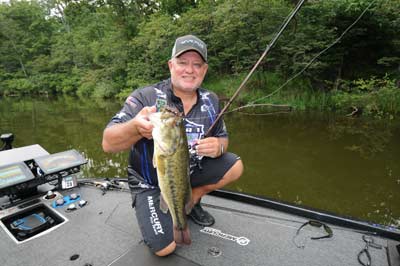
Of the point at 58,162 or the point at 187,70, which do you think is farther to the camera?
the point at 58,162

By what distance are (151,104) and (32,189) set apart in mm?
1735

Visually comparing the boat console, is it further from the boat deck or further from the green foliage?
the green foliage

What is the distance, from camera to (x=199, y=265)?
6.48ft

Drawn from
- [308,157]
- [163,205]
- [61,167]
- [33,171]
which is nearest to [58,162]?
[61,167]

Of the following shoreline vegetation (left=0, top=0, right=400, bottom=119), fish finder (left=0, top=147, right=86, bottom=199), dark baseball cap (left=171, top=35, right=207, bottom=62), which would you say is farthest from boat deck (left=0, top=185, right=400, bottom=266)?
shoreline vegetation (left=0, top=0, right=400, bottom=119)

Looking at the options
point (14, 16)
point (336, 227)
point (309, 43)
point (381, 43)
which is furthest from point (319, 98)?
point (14, 16)

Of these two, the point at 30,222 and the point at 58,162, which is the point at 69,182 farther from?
the point at 30,222

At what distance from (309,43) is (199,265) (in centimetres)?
1223

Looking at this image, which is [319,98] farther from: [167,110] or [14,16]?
[14,16]

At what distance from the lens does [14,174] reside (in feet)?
8.55

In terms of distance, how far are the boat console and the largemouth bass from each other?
1259mm

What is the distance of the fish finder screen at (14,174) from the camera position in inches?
98.5

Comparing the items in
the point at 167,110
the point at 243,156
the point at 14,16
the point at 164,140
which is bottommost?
the point at 243,156

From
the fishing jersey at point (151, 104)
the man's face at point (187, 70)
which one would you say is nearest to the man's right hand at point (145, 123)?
the fishing jersey at point (151, 104)
